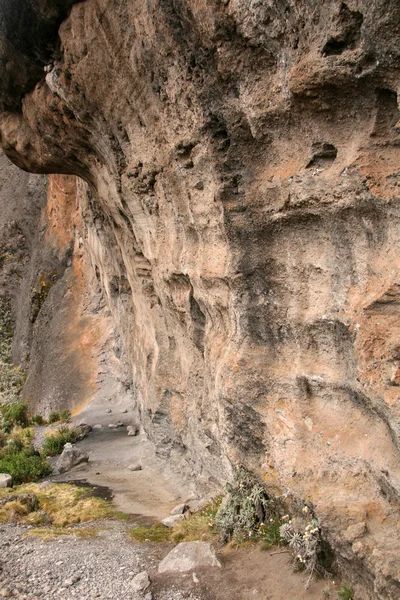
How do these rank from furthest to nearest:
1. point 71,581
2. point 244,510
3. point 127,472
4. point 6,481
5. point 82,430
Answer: point 82,430
point 127,472
point 6,481
point 244,510
point 71,581

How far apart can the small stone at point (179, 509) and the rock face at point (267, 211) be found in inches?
21.3

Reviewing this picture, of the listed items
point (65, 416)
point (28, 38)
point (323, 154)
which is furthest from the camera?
point (65, 416)

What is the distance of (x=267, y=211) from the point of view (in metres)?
5.27

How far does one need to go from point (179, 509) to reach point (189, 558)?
2.13 meters

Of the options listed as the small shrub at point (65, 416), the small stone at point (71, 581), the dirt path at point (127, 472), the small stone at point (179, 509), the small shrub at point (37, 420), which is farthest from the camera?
the small shrub at point (37, 420)

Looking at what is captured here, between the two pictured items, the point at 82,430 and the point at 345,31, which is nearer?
the point at 345,31

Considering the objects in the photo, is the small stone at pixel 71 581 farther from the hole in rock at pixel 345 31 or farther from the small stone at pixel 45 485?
the hole in rock at pixel 345 31

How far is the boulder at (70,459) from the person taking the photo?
10.5m

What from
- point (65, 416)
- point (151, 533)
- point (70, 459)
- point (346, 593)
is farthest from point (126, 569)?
point (65, 416)

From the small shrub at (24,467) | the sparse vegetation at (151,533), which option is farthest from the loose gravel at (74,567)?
the small shrub at (24,467)

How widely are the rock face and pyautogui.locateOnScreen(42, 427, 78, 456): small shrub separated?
14.0ft

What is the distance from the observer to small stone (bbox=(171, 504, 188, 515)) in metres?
7.05

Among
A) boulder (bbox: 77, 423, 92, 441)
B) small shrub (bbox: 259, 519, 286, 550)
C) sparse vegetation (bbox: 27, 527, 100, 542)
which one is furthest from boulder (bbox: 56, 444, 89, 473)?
small shrub (bbox: 259, 519, 286, 550)

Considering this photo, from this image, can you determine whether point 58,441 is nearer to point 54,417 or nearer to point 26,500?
point 54,417
